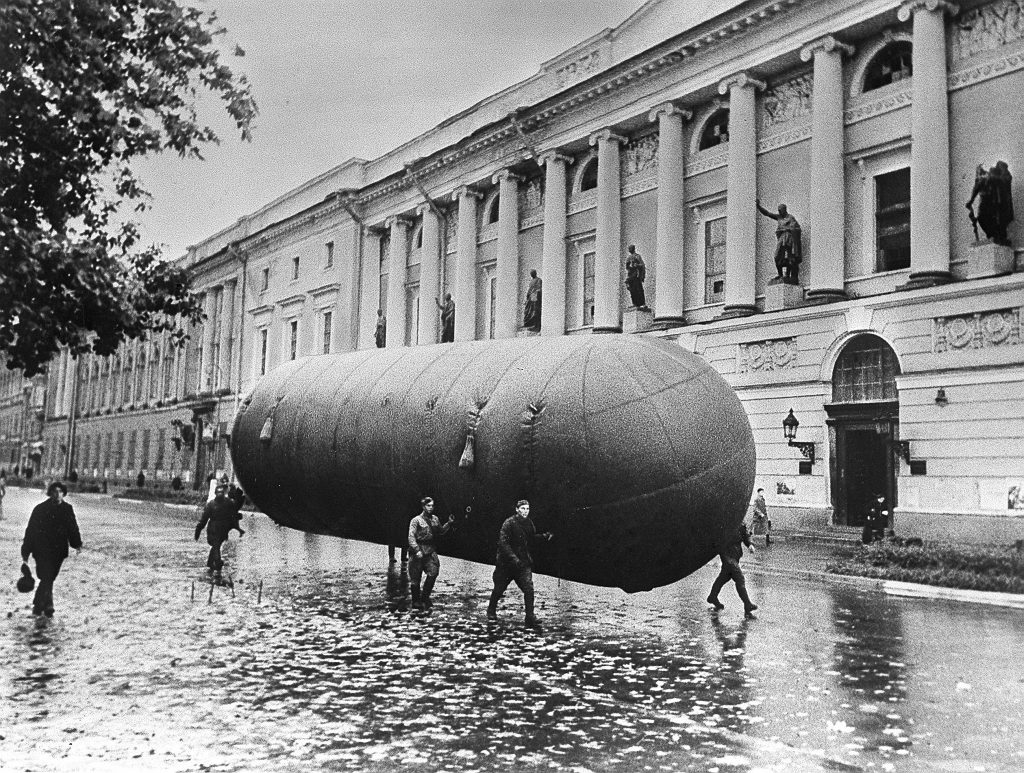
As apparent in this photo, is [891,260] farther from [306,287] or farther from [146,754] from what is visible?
[306,287]

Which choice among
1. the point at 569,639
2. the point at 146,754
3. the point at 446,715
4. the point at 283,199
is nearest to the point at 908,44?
the point at 569,639

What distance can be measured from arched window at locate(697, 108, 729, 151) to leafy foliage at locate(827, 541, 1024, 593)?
1457 centimetres

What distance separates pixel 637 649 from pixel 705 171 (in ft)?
71.4

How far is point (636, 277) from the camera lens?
100 ft

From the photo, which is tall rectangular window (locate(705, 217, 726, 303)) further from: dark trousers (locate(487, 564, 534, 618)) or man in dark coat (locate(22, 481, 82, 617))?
man in dark coat (locate(22, 481, 82, 617))

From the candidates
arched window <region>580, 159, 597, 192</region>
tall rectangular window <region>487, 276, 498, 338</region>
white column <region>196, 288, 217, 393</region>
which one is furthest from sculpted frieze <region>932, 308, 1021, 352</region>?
white column <region>196, 288, 217, 393</region>

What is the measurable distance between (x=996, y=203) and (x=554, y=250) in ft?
52.7

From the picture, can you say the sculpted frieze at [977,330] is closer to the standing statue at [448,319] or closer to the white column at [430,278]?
the standing statue at [448,319]

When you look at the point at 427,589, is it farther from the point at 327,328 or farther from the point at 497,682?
the point at 327,328

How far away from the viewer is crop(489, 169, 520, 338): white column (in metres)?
37.0

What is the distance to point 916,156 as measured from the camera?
22891 millimetres

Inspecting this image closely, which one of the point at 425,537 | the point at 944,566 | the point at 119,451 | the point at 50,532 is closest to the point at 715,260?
the point at 944,566

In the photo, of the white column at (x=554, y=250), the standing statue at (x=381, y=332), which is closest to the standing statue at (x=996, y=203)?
the white column at (x=554, y=250)

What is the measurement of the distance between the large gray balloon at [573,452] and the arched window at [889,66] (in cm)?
1671
